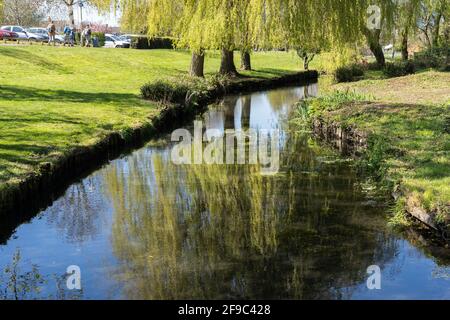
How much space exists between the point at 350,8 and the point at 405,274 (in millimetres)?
13741

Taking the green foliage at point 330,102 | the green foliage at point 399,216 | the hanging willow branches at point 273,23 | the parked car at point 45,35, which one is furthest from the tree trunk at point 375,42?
the parked car at point 45,35

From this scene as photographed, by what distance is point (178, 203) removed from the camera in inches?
451

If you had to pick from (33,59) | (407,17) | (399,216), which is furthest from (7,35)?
(399,216)

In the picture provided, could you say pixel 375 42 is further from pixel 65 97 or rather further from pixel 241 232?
pixel 241 232

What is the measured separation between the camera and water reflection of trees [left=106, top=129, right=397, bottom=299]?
7.86 m

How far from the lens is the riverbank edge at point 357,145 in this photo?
9.51 meters

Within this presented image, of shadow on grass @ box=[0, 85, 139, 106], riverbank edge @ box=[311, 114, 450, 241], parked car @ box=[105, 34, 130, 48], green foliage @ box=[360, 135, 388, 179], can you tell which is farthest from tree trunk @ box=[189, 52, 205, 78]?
parked car @ box=[105, 34, 130, 48]

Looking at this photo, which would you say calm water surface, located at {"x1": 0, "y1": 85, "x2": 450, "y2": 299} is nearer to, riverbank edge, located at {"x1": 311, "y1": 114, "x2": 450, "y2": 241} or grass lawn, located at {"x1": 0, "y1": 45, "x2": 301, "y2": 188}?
riverbank edge, located at {"x1": 311, "y1": 114, "x2": 450, "y2": 241}

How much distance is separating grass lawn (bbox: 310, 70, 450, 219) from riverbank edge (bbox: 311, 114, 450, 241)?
12cm

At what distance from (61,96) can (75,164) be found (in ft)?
28.1

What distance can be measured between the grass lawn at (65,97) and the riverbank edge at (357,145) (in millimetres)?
5317

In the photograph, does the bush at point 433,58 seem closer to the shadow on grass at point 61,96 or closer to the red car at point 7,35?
the shadow on grass at point 61,96

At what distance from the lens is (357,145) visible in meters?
15.9

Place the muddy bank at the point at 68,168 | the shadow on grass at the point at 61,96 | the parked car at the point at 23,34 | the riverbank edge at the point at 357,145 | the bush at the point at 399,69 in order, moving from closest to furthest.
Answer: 1. the riverbank edge at the point at 357,145
2. the muddy bank at the point at 68,168
3. the shadow on grass at the point at 61,96
4. the bush at the point at 399,69
5. the parked car at the point at 23,34
